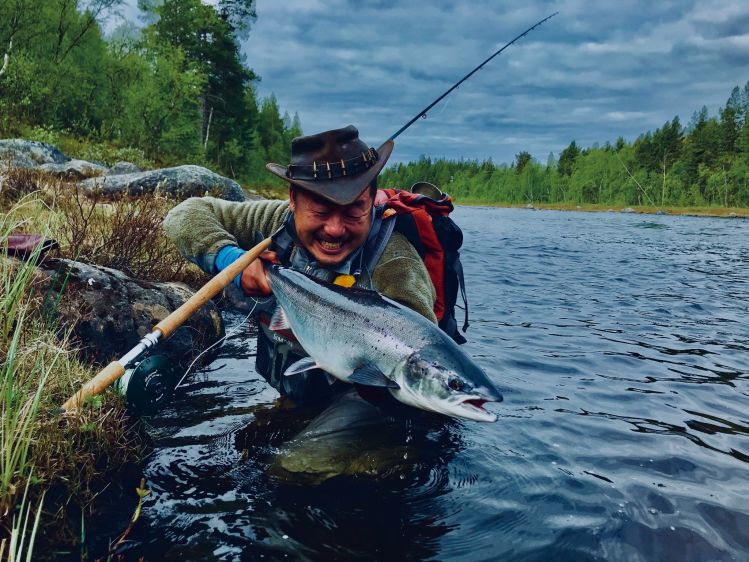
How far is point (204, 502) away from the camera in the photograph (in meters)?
3.64

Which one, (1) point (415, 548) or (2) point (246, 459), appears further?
(2) point (246, 459)

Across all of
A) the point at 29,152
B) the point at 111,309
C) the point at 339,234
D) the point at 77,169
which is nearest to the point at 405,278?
the point at 339,234

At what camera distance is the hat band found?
4.02m

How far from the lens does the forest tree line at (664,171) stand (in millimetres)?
83250

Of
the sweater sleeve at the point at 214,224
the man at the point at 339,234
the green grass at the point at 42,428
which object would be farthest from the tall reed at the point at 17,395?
the man at the point at 339,234

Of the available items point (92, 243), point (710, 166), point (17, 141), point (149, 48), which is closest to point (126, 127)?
point (149, 48)

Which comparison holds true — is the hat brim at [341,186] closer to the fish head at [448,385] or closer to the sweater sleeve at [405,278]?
the sweater sleeve at [405,278]

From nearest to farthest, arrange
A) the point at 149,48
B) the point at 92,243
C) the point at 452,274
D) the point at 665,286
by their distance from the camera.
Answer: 1. the point at 452,274
2. the point at 92,243
3. the point at 665,286
4. the point at 149,48

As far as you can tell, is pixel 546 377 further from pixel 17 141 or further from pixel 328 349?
pixel 17 141

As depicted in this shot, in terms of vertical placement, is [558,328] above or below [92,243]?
below

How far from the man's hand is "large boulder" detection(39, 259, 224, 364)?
1555mm

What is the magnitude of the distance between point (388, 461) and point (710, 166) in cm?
10186

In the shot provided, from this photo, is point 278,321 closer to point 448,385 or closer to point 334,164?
point 334,164

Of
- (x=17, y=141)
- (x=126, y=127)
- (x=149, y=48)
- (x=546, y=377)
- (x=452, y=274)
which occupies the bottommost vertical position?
(x=546, y=377)
